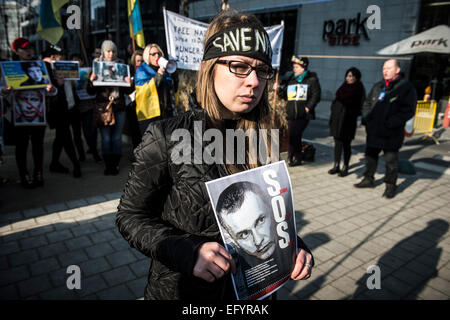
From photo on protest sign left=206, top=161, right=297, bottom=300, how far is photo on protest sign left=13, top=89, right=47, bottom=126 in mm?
4701

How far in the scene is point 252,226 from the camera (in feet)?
3.87

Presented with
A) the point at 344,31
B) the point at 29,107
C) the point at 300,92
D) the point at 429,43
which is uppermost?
the point at 344,31

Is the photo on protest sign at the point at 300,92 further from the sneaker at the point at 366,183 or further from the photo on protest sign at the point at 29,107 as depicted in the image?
the photo on protest sign at the point at 29,107

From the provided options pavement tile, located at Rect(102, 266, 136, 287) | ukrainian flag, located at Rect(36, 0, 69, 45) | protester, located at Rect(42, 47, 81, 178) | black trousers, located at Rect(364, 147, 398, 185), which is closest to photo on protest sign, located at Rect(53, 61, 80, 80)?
protester, located at Rect(42, 47, 81, 178)

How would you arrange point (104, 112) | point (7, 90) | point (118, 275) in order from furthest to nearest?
point (104, 112)
point (7, 90)
point (118, 275)

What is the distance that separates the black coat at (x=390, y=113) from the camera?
497cm

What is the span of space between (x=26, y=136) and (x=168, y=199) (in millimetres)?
4595

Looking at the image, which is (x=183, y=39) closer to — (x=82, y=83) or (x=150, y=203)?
(x=82, y=83)

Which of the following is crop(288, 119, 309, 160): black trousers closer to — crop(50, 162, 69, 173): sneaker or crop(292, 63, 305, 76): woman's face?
crop(292, 63, 305, 76): woman's face

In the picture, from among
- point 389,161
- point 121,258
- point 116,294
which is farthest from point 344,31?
point 116,294

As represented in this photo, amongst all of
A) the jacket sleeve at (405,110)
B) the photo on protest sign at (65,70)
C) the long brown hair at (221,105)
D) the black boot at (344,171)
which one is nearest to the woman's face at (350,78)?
the jacket sleeve at (405,110)

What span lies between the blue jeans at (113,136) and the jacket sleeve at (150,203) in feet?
15.8

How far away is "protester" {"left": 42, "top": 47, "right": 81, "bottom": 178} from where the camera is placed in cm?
529
